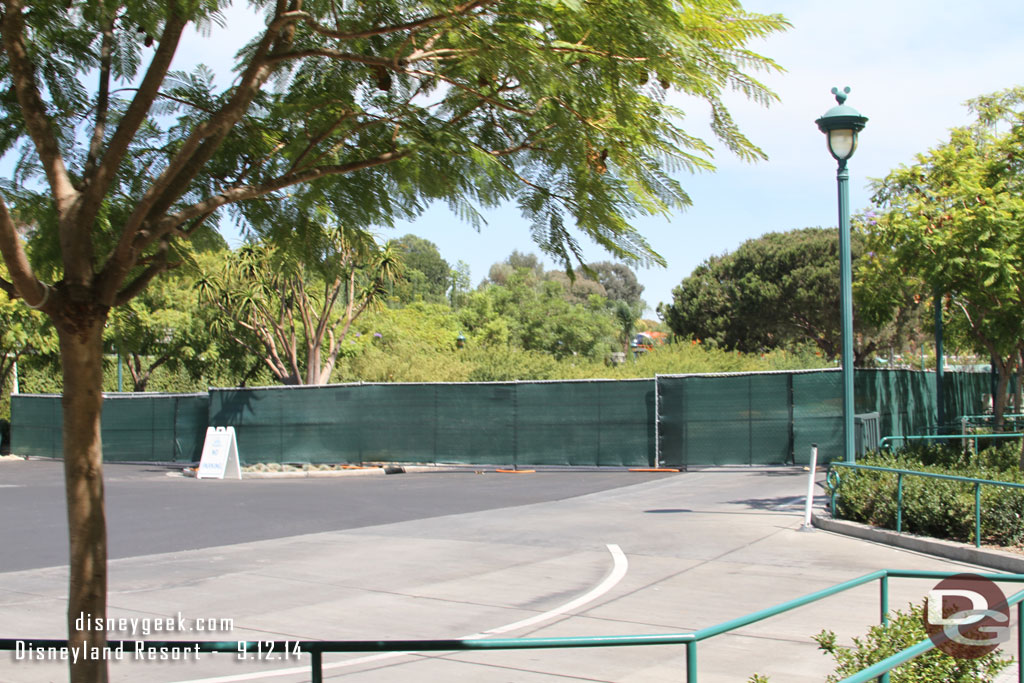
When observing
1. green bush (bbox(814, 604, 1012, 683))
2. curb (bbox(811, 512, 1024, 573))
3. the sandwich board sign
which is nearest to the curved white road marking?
green bush (bbox(814, 604, 1012, 683))

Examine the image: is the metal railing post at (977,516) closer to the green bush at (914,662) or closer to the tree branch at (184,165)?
the green bush at (914,662)

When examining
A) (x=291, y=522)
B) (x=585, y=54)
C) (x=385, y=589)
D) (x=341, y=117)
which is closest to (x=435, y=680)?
(x=385, y=589)

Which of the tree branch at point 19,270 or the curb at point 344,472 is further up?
the tree branch at point 19,270

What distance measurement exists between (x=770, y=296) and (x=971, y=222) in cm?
3915

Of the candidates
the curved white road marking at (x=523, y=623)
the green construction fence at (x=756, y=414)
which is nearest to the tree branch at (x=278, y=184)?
the curved white road marking at (x=523, y=623)

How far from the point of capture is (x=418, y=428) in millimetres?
25672

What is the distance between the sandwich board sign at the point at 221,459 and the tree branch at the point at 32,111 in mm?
21551

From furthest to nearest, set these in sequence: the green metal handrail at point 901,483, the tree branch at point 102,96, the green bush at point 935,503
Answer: the green bush at point 935,503 < the green metal handrail at point 901,483 < the tree branch at point 102,96

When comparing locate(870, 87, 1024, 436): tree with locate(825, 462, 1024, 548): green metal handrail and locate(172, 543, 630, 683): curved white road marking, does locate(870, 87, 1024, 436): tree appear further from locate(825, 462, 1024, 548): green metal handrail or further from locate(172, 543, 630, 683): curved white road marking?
locate(172, 543, 630, 683): curved white road marking

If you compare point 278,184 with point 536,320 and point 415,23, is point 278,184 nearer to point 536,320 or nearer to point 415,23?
point 415,23

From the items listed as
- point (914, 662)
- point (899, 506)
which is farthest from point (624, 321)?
point (914, 662)

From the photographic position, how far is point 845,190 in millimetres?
14180

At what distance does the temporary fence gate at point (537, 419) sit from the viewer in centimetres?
2264

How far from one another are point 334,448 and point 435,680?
65.0 ft
